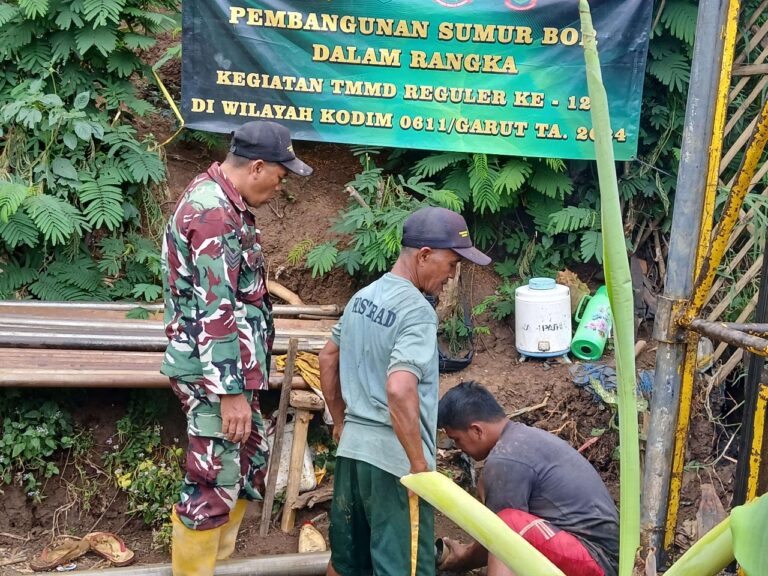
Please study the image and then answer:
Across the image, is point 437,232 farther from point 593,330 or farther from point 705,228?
point 593,330

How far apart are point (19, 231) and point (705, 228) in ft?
12.9

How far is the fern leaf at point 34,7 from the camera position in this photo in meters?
5.47

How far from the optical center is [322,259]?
5.70 m

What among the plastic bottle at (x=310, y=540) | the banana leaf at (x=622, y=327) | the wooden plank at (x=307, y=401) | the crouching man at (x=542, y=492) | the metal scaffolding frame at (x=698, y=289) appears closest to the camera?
the banana leaf at (x=622, y=327)

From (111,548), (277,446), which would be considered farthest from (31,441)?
(277,446)

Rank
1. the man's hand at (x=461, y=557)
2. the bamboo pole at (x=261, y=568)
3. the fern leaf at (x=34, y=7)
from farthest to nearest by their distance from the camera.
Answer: the fern leaf at (x=34, y=7) → the man's hand at (x=461, y=557) → the bamboo pole at (x=261, y=568)

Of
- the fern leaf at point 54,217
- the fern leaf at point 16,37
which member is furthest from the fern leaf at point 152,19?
the fern leaf at point 54,217

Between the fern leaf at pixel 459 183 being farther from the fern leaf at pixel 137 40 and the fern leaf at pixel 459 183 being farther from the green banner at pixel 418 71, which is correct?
the fern leaf at pixel 137 40

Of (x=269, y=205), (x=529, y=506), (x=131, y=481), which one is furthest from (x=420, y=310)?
(x=269, y=205)

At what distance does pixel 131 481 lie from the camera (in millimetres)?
4480

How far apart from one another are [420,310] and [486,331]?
289 cm

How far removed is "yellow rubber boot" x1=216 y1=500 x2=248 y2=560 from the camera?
3.61m

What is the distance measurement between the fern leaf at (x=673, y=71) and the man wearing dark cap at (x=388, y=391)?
3.60 meters

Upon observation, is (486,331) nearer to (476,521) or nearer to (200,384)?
(200,384)
